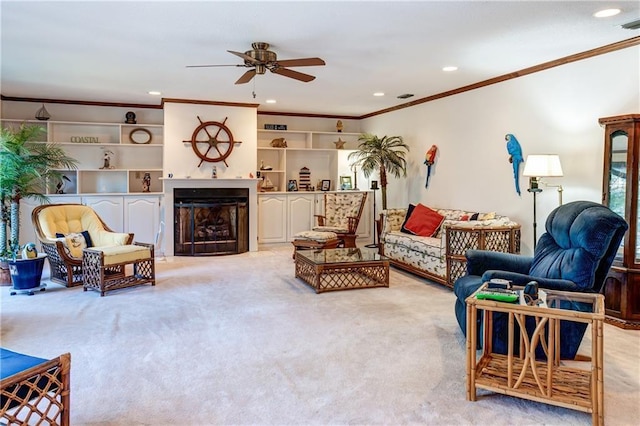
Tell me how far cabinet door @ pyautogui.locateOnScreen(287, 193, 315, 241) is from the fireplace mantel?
2.43 ft

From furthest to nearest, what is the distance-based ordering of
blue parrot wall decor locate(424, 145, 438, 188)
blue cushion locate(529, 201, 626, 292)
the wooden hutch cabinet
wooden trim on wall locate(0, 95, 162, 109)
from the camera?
wooden trim on wall locate(0, 95, 162, 109)
blue parrot wall decor locate(424, 145, 438, 188)
the wooden hutch cabinet
blue cushion locate(529, 201, 626, 292)

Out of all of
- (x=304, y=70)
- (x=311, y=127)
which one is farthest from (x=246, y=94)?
(x=311, y=127)

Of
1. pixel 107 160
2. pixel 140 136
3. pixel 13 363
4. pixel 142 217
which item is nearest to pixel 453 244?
pixel 13 363

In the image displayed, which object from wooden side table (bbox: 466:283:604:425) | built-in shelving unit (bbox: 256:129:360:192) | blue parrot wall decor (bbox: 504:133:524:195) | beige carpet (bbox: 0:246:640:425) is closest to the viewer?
wooden side table (bbox: 466:283:604:425)

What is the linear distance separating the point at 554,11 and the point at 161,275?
478cm

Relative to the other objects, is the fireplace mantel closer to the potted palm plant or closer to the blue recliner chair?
the potted palm plant

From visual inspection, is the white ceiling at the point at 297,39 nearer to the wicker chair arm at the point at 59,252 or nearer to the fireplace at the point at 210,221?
the fireplace at the point at 210,221

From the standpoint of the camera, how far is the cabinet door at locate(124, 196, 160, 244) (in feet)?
22.8

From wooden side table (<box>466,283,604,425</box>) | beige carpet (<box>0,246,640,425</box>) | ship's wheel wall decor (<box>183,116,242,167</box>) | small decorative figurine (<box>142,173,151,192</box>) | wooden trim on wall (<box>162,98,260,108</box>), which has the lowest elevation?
beige carpet (<box>0,246,640,425</box>)

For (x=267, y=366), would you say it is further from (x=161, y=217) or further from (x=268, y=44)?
(x=161, y=217)

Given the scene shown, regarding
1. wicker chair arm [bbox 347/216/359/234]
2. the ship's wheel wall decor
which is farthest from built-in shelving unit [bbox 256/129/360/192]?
wicker chair arm [bbox 347/216/359/234]

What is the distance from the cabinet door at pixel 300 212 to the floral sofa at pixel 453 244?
2443 mm

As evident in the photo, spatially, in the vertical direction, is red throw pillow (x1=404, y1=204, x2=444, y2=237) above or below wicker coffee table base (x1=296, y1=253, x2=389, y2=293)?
above

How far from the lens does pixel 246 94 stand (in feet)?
20.7
